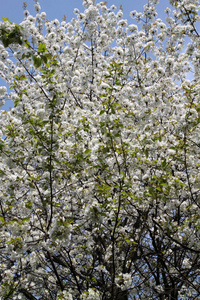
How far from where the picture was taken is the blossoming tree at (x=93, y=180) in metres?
3.62

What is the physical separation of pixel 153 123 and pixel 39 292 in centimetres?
439

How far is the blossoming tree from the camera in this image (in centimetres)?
362

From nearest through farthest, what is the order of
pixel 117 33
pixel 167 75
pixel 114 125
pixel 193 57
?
pixel 114 125, pixel 193 57, pixel 167 75, pixel 117 33

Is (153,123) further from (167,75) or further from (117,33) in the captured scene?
(117,33)

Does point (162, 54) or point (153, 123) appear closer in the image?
point (153, 123)

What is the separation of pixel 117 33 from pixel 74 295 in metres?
7.56

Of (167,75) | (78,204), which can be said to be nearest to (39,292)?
(78,204)

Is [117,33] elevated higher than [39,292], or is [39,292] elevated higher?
[117,33]

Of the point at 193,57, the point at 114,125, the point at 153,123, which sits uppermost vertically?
the point at 193,57

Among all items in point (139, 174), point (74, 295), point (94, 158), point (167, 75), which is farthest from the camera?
point (167, 75)

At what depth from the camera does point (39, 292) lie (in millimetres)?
5391

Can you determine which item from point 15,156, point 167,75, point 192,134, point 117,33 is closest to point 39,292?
point 15,156

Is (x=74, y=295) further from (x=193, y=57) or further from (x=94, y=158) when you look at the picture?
(x=193, y=57)

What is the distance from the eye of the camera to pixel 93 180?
4332 millimetres
